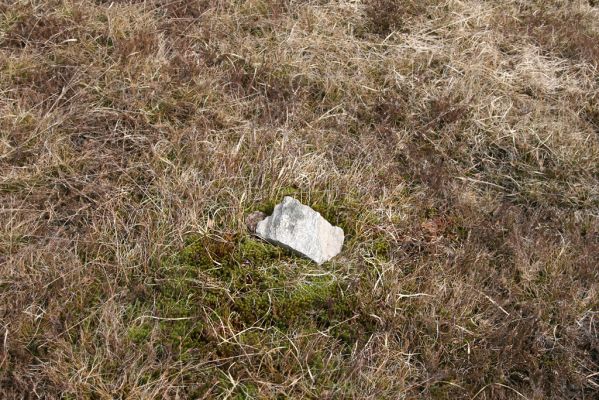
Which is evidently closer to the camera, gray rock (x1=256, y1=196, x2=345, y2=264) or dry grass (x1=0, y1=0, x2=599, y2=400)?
dry grass (x1=0, y1=0, x2=599, y2=400)

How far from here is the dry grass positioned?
11.2ft

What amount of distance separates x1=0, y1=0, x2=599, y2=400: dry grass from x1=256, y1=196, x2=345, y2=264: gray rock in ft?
0.33

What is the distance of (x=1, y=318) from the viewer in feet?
11.1

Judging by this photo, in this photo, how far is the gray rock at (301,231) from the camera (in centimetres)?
383

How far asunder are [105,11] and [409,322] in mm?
3754

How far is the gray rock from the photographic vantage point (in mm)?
3826

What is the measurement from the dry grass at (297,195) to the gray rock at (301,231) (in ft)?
0.33

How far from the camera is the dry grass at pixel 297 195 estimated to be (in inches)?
134

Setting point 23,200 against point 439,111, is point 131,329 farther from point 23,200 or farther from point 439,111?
point 439,111

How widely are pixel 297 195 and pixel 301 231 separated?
1.30 ft

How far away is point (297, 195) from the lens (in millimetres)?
4176

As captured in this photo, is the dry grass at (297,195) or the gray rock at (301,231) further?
the gray rock at (301,231)

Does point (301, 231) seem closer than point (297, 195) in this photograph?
Yes

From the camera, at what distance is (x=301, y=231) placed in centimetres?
385
